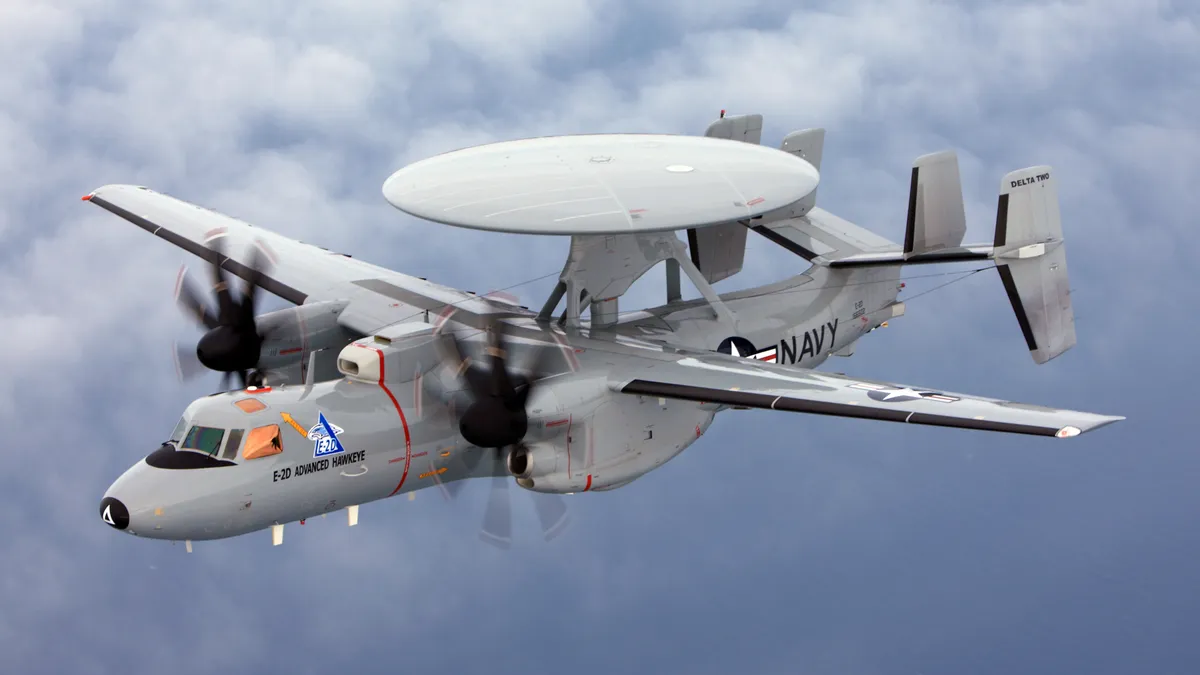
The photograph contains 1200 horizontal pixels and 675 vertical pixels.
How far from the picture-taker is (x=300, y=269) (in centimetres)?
2991

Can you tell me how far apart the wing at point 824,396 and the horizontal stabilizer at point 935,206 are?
492 centimetres

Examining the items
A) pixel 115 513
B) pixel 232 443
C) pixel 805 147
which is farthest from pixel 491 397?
pixel 805 147

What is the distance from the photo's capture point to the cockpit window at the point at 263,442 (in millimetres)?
21891

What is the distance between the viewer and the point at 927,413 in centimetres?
2238

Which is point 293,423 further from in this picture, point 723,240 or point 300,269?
point 723,240

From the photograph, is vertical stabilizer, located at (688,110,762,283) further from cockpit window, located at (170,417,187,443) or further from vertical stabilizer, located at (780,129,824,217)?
cockpit window, located at (170,417,187,443)

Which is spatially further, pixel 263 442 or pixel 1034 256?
pixel 1034 256

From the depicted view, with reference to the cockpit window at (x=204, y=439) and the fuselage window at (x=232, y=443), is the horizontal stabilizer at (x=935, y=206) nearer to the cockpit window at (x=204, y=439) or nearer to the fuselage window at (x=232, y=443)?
the fuselage window at (x=232, y=443)

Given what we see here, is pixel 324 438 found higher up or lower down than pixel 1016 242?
lower down

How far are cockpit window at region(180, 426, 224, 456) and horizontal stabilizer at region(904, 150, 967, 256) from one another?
45.8 ft

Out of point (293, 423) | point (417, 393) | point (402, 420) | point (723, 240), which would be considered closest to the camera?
point (293, 423)

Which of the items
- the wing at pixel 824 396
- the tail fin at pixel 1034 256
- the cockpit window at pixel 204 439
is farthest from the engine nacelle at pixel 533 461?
the tail fin at pixel 1034 256

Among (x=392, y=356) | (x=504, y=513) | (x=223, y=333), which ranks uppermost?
(x=223, y=333)

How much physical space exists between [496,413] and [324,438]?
2776 millimetres
